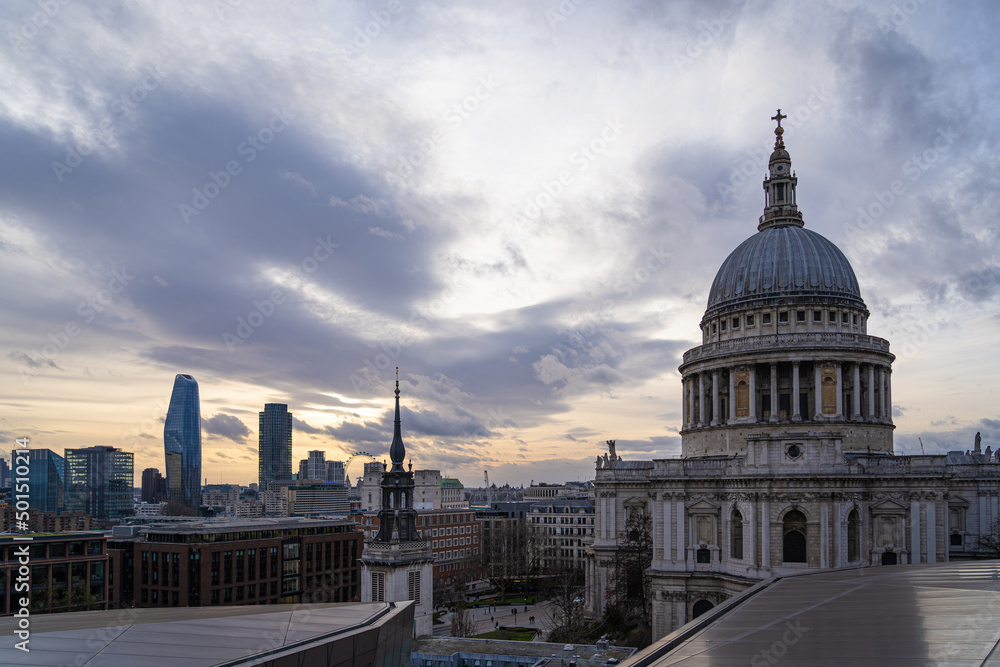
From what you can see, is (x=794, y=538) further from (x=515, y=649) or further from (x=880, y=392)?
(x=515, y=649)

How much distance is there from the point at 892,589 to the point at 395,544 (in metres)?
30.6

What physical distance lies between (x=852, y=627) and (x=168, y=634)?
57.6 feet

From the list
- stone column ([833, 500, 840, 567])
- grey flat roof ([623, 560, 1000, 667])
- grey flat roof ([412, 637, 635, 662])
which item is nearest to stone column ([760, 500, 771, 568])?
stone column ([833, 500, 840, 567])

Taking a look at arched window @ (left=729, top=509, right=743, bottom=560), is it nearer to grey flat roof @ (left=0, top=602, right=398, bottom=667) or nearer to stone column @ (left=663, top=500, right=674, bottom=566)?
stone column @ (left=663, top=500, right=674, bottom=566)

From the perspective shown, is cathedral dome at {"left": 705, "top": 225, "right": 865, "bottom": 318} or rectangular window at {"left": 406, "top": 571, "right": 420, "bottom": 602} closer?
rectangular window at {"left": 406, "top": 571, "right": 420, "bottom": 602}

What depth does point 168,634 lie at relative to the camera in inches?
666

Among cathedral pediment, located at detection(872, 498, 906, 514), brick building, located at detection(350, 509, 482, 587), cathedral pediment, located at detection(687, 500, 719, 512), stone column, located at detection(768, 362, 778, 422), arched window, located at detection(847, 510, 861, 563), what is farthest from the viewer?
brick building, located at detection(350, 509, 482, 587)

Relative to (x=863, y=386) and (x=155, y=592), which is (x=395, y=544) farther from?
(x=155, y=592)

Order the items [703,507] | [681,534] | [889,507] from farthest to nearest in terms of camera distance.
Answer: [681,534], [703,507], [889,507]

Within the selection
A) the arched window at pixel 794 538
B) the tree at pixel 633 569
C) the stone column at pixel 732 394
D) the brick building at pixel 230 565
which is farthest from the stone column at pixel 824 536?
the brick building at pixel 230 565

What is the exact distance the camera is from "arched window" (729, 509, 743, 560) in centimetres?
6006

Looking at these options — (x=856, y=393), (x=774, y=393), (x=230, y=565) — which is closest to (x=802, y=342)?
(x=774, y=393)

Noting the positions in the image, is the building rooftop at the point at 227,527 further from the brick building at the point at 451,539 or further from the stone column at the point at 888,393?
the stone column at the point at 888,393

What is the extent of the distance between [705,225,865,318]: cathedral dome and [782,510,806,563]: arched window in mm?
24221
